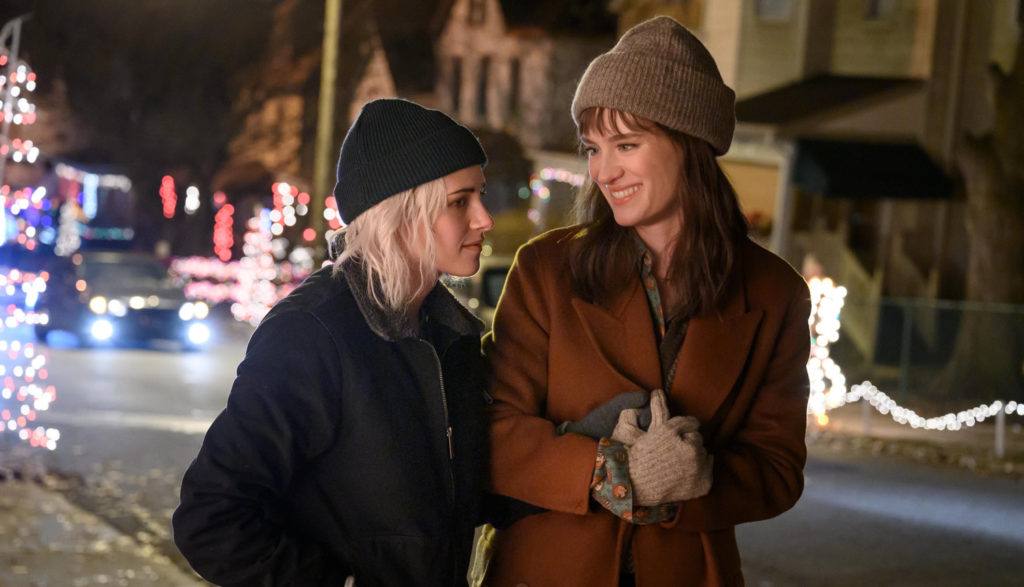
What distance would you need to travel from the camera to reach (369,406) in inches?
96.7

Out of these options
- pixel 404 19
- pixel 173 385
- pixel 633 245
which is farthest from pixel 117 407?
pixel 404 19

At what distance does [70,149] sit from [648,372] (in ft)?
133

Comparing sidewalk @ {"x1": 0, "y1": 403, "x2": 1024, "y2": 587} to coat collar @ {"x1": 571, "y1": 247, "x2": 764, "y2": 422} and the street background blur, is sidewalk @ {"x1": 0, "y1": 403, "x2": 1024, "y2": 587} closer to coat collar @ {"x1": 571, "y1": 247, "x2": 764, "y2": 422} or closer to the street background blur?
the street background blur

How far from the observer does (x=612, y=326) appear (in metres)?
2.77

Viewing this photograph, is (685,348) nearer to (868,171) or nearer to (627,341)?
(627,341)

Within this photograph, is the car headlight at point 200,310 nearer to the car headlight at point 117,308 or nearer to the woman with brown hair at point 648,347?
the car headlight at point 117,308

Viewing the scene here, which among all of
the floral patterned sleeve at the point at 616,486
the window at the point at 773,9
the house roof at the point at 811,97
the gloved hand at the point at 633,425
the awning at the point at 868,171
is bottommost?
the floral patterned sleeve at the point at 616,486

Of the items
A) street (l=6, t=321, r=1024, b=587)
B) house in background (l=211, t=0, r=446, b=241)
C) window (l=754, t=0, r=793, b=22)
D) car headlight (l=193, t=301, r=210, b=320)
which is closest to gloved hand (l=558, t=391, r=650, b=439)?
street (l=6, t=321, r=1024, b=587)

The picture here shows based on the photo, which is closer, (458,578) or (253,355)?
(253,355)

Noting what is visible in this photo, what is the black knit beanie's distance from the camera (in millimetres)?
2686

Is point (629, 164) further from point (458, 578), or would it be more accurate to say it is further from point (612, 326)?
point (458, 578)

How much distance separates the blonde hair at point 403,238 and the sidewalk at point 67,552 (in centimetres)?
420

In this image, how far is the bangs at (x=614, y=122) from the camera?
282cm

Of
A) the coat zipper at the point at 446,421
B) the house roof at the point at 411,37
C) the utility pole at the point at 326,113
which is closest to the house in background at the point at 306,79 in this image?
the house roof at the point at 411,37
